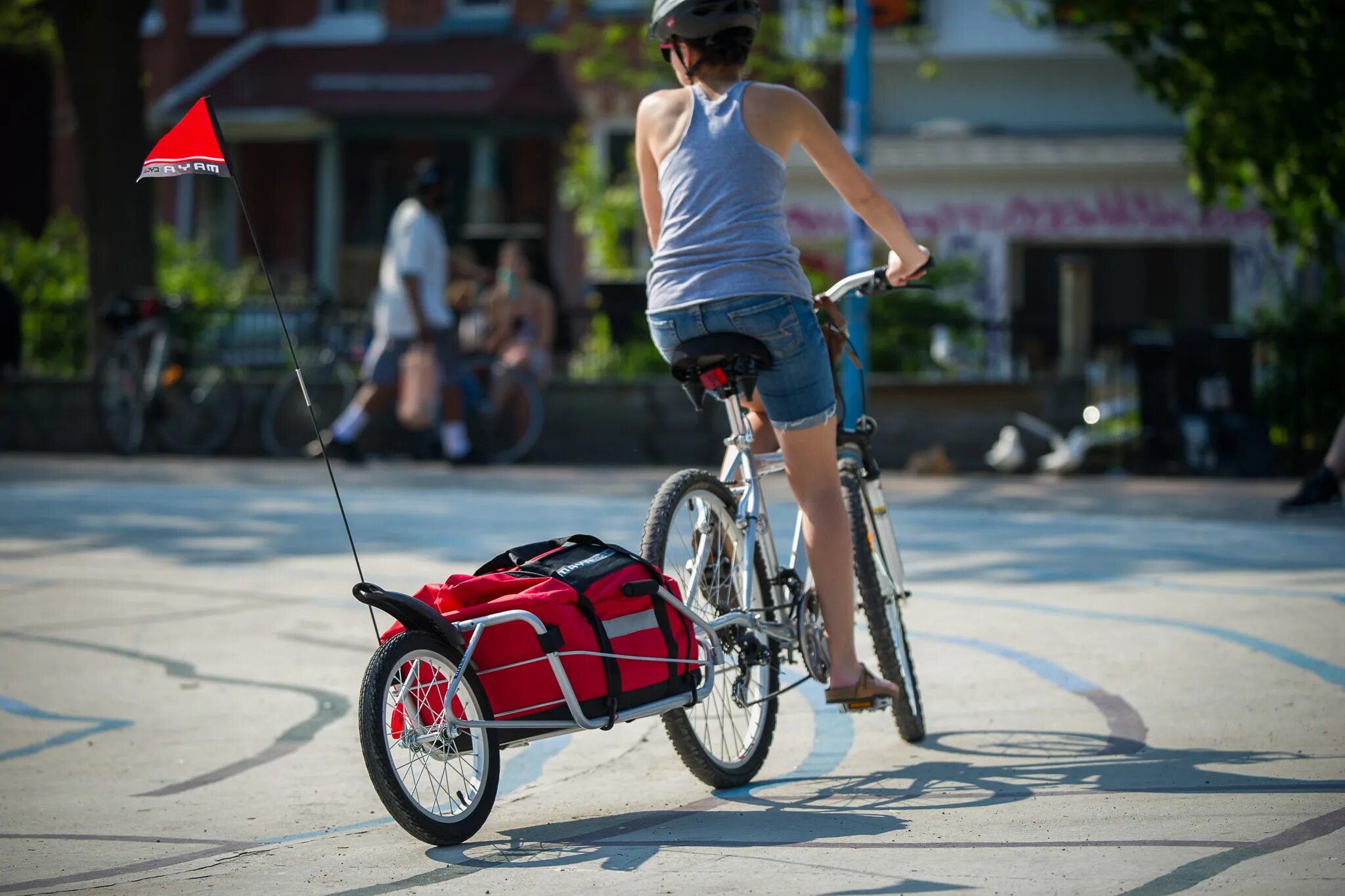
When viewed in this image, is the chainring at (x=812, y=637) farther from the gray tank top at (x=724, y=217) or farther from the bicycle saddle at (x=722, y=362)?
the gray tank top at (x=724, y=217)

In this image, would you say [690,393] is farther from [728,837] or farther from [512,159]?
[512,159]

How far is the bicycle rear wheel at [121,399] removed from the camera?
15.6 m

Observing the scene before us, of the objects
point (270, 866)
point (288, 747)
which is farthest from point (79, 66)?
point (270, 866)

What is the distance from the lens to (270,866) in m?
4.25

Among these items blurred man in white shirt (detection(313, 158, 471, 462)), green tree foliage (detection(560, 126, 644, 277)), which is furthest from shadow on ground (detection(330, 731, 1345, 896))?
green tree foliage (detection(560, 126, 644, 277))

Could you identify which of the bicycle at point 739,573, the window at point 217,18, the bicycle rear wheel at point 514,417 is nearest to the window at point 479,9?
the window at point 217,18

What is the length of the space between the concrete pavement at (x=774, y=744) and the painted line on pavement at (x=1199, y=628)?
0.02 metres

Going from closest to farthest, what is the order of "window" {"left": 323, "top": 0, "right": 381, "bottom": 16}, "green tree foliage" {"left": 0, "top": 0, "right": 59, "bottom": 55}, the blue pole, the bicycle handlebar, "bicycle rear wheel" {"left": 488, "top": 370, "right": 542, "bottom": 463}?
the bicycle handlebar, the blue pole, "bicycle rear wheel" {"left": 488, "top": 370, "right": 542, "bottom": 463}, "green tree foliage" {"left": 0, "top": 0, "right": 59, "bottom": 55}, "window" {"left": 323, "top": 0, "right": 381, "bottom": 16}

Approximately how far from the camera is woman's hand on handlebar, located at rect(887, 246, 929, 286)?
509 centimetres

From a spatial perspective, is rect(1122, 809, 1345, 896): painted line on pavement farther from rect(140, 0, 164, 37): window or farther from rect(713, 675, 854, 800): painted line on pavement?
rect(140, 0, 164, 37): window

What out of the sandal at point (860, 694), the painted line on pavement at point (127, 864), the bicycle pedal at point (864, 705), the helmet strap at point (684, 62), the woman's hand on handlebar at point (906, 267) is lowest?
the painted line on pavement at point (127, 864)

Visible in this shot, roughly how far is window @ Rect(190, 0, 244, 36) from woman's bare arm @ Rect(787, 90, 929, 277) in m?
25.4

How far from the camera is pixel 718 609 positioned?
4.99 meters

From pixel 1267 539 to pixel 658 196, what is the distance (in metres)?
5.52
